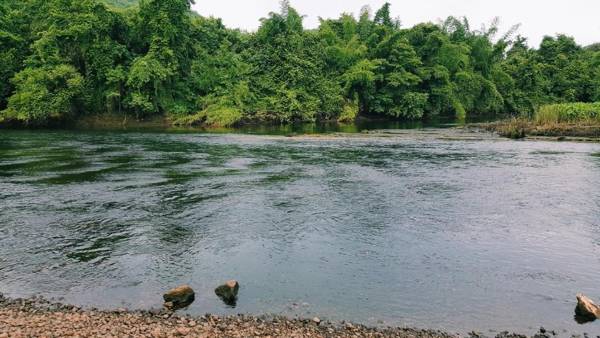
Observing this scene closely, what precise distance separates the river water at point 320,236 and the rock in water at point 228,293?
20cm

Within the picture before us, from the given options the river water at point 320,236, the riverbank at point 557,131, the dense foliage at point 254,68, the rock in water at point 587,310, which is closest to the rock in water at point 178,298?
the river water at point 320,236

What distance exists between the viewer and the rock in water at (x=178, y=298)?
9180 mm

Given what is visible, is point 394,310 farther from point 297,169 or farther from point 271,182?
point 297,169

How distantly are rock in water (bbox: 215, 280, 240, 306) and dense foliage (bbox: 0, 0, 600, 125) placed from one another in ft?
136

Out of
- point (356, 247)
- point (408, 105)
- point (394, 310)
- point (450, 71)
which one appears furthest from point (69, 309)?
point (450, 71)

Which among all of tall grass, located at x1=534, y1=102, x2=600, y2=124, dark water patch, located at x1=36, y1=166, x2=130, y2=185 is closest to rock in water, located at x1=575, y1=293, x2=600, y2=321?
dark water patch, located at x1=36, y1=166, x2=130, y2=185

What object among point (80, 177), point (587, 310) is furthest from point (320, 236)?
point (80, 177)

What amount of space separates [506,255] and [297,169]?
44.9ft

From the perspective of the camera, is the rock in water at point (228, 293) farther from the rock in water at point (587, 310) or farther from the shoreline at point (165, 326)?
the rock in water at point (587, 310)

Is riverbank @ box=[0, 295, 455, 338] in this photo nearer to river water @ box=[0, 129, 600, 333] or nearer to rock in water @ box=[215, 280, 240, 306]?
river water @ box=[0, 129, 600, 333]

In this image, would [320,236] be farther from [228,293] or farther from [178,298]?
[178,298]

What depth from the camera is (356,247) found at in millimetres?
12664

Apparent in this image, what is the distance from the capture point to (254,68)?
5741cm

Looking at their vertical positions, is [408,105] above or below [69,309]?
above
